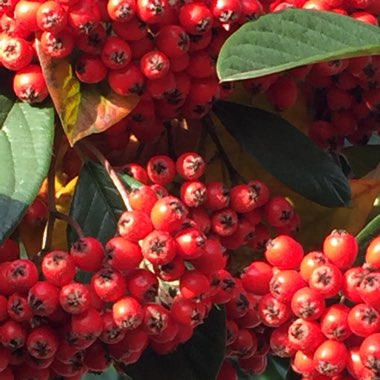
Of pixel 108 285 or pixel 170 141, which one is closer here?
pixel 108 285

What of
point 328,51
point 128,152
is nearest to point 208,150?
point 128,152

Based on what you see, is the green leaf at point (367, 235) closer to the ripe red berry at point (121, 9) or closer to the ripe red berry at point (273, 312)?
the ripe red berry at point (273, 312)

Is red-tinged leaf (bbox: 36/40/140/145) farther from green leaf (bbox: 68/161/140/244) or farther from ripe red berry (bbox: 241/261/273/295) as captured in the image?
ripe red berry (bbox: 241/261/273/295)

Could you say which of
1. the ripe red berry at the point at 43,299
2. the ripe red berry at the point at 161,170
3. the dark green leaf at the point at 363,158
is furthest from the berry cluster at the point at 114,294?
the dark green leaf at the point at 363,158

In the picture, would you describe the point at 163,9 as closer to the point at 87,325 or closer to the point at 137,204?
the point at 137,204

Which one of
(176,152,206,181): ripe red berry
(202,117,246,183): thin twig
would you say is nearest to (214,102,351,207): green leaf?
(202,117,246,183): thin twig

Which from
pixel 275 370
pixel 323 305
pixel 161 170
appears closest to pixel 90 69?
pixel 161 170

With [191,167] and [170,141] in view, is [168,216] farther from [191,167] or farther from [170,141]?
[170,141]
